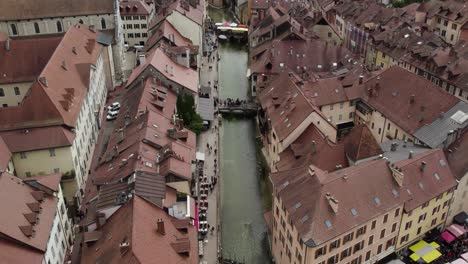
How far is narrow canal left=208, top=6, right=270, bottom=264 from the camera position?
61844 mm

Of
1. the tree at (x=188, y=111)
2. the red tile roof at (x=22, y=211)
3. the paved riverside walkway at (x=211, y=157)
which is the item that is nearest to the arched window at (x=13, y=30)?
the paved riverside walkway at (x=211, y=157)

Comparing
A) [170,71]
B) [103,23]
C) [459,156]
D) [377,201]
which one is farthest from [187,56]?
[459,156]

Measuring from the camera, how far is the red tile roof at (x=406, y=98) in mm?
65562

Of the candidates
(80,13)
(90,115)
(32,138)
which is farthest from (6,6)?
(32,138)

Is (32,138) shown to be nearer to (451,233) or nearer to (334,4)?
(451,233)

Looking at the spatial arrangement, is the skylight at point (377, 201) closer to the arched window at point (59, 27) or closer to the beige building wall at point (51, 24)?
the beige building wall at point (51, 24)

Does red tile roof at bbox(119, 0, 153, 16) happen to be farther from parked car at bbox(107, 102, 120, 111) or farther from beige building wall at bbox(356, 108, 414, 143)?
beige building wall at bbox(356, 108, 414, 143)

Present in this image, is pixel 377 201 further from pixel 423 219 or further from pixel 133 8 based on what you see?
pixel 133 8

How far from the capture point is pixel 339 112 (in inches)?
3017

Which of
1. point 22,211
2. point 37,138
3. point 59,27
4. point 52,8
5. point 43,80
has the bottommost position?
point 22,211

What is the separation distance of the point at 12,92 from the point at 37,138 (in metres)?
23.6

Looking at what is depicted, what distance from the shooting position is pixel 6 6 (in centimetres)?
9588

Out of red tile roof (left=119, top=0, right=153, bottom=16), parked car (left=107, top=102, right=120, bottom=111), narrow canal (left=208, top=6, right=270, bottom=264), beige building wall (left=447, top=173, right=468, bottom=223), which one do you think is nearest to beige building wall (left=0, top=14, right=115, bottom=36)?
red tile roof (left=119, top=0, right=153, bottom=16)

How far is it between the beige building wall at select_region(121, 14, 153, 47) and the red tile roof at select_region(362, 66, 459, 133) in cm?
6511
